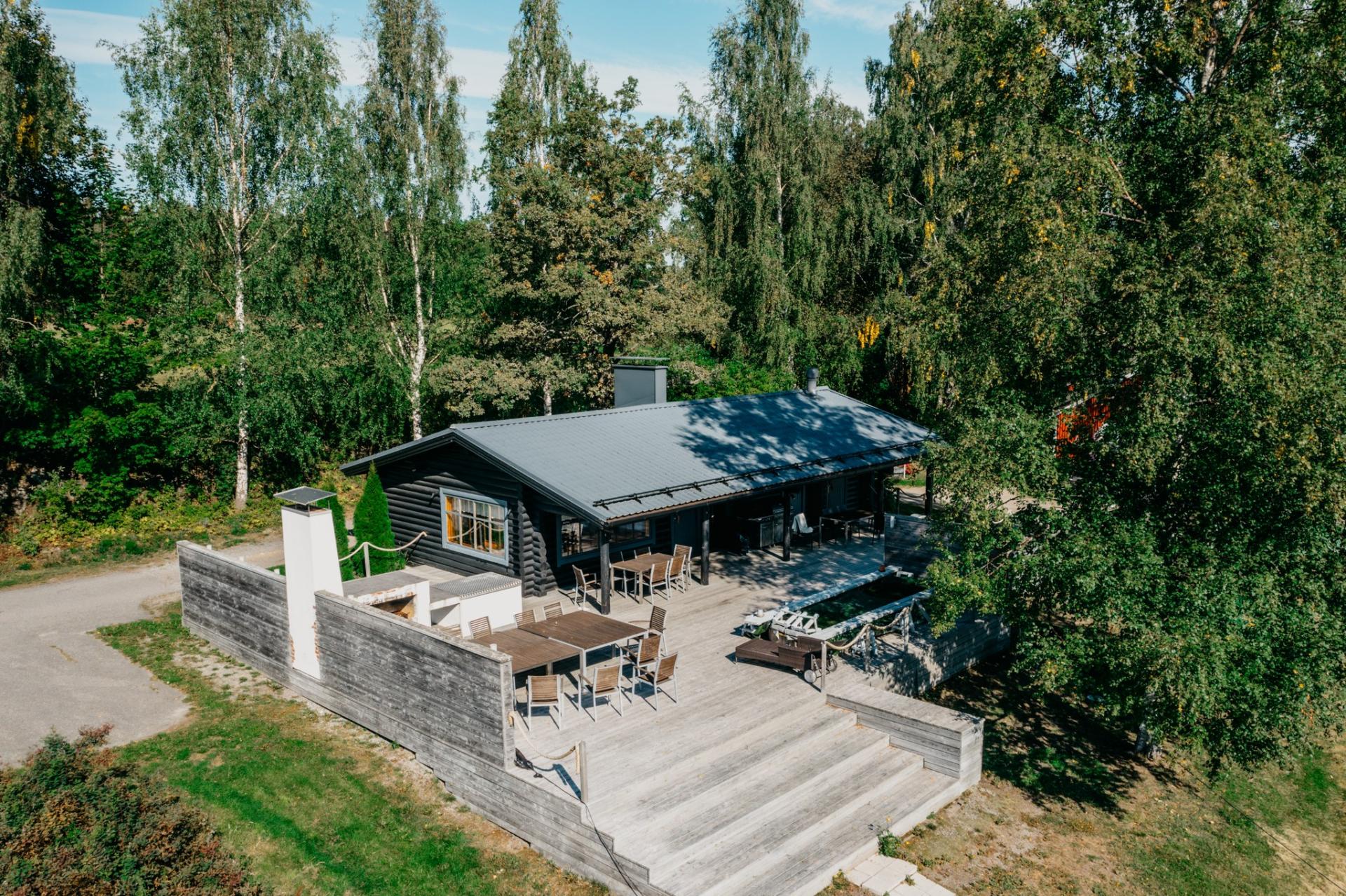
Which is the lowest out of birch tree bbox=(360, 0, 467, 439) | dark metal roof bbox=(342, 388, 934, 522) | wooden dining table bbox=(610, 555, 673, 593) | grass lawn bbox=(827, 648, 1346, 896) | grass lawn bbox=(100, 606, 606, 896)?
grass lawn bbox=(827, 648, 1346, 896)

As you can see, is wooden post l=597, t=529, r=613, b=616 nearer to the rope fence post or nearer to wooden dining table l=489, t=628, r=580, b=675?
wooden dining table l=489, t=628, r=580, b=675

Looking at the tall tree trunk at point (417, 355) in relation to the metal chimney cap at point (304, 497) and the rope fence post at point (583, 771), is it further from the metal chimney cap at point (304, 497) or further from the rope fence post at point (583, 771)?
the rope fence post at point (583, 771)

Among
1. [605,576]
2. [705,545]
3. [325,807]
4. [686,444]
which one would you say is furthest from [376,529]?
[325,807]

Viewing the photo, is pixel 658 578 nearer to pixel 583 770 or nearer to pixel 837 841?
pixel 583 770

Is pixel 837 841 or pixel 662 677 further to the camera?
pixel 662 677

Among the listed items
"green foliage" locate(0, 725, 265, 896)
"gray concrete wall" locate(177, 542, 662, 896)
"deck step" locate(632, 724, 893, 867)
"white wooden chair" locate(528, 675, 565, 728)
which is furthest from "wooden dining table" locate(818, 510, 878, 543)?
"green foliage" locate(0, 725, 265, 896)

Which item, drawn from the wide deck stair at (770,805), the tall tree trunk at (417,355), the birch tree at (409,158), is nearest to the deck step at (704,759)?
the wide deck stair at (770,805)

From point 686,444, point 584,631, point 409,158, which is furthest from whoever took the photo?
point 409,158
